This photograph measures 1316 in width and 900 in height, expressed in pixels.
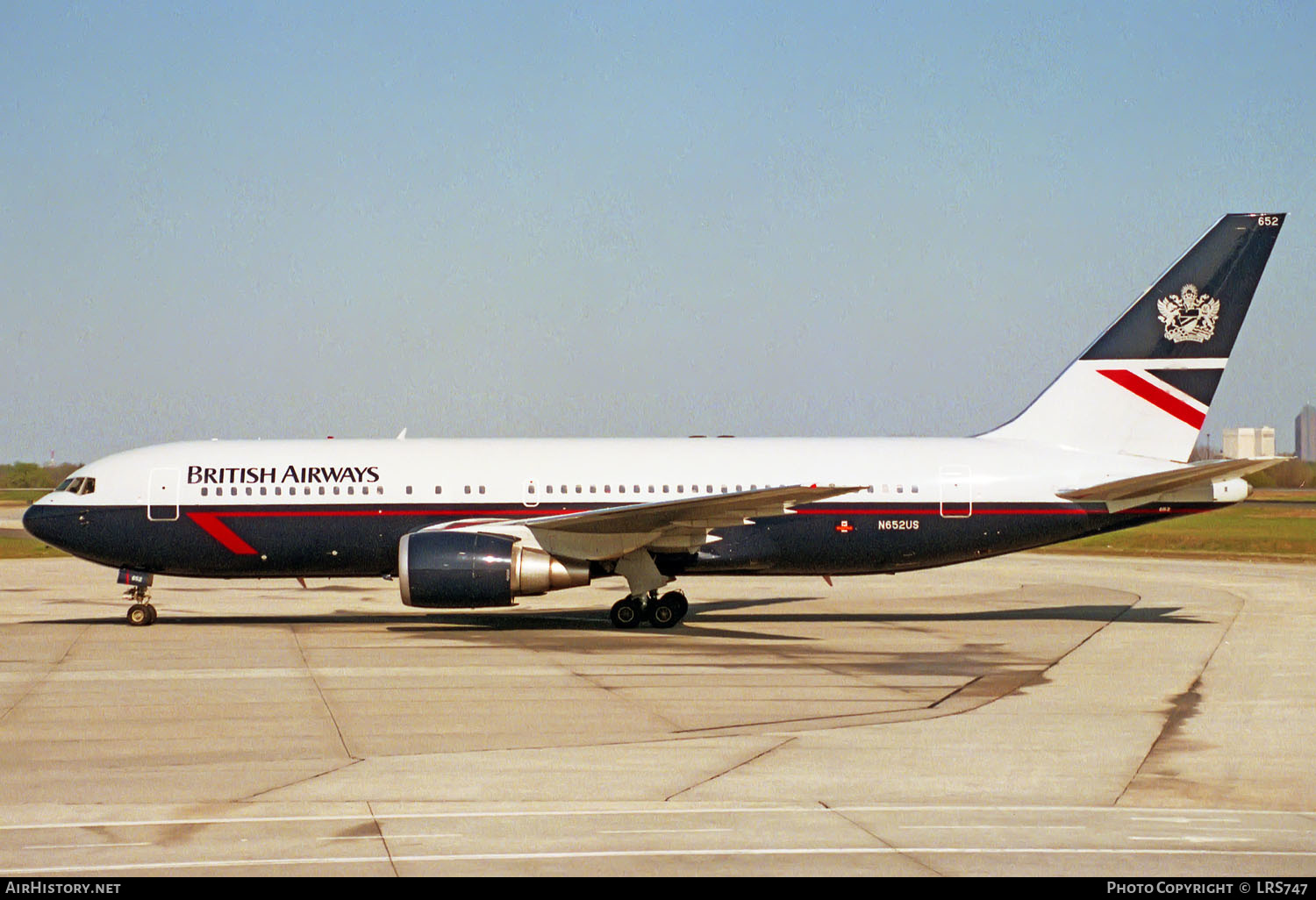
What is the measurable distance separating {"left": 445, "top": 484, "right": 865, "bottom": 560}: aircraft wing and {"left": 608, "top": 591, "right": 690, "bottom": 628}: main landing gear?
3.44 feet

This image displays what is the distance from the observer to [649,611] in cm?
2552

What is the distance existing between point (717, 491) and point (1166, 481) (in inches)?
324

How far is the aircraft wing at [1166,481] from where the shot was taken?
2330 cm

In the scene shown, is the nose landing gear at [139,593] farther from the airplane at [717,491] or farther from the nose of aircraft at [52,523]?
the nose of aircraft at [52,523]

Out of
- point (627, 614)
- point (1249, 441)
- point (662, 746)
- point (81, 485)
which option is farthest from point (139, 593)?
point (1249, 441)

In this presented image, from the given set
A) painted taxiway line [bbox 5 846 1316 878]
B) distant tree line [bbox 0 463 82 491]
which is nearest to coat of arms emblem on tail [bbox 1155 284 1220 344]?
painted taxiway line [bbox 5 846 1316 878]

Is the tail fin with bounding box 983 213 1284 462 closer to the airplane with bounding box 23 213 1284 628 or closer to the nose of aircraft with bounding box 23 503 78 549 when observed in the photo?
the airplane with bounding box 23 213 1284 628

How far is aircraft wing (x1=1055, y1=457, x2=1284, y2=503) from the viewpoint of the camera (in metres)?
23.3

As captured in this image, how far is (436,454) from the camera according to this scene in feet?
86.7

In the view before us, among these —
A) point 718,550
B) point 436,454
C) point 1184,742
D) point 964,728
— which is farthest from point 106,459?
point 1184,742

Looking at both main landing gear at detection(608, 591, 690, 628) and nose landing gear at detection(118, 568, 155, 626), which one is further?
nose landing gear at detection(118, 568, 155, 626)

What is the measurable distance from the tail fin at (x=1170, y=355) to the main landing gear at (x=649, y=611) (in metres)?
8.33

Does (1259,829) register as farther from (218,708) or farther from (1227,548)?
(1227,548)

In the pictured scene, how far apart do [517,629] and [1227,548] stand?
35312 mm
